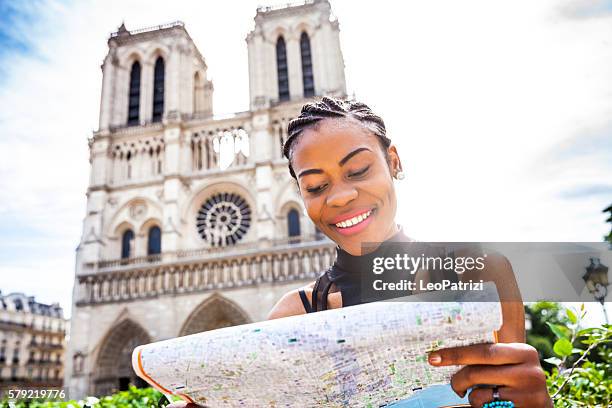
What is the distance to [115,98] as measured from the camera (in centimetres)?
1962

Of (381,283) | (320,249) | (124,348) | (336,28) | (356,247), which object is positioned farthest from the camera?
(336,28)

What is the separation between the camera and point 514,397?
69 cm

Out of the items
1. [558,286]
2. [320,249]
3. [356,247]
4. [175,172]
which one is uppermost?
[175,172]

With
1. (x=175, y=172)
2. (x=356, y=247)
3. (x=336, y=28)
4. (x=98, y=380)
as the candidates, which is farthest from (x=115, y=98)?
(x=356, y=247)

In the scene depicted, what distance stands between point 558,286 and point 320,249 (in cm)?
1456

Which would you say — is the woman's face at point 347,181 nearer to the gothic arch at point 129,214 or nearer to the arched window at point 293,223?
the arched window at point 293,223

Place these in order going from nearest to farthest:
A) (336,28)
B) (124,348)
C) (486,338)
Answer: (486,338)
(124,348)
(336,28)

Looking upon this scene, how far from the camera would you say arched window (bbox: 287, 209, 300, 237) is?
16941mm

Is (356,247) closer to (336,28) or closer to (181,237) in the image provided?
(181,237)

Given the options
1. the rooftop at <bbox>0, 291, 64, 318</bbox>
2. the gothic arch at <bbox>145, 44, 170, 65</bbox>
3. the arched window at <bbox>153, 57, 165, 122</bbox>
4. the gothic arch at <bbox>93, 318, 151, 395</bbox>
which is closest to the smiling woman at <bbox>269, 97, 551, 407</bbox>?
the gothic arch at <bbox>93, 318, 151, 395</bbox>

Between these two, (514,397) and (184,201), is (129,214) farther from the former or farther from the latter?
(514,397)

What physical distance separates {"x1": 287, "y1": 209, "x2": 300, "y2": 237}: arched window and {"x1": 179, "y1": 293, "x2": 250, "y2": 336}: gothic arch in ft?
11.1

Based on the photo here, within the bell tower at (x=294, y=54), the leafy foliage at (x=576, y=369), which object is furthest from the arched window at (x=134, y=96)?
the leafy foliage at (x=576, y=369)

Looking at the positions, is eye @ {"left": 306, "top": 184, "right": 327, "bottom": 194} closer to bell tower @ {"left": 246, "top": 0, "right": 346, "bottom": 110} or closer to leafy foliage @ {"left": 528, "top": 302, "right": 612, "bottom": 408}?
leafy foliage @ {"left": 528, "top": 302, "right": 612, "bottom": 408}
